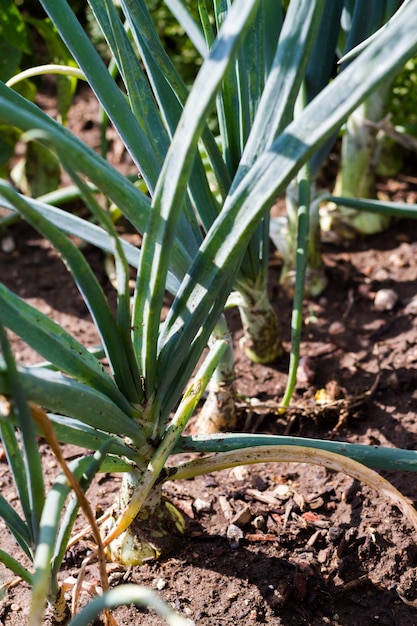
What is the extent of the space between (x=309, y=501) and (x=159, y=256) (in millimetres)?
594

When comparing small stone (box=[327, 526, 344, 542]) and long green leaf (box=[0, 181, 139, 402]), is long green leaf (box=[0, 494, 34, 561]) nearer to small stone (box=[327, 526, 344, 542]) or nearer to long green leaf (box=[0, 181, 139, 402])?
long green leaf (box=[0, 181, 139, 402])

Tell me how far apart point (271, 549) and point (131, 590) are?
56 cm

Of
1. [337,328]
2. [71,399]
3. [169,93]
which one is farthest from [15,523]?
[337,328]

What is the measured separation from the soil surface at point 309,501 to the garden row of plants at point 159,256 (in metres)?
0.09

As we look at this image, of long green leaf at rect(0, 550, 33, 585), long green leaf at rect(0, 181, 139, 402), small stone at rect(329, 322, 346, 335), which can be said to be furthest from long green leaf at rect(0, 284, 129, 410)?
small stone at rect(329, 322, 346, 335)

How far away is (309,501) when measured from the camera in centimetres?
125

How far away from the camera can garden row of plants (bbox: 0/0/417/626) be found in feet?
2.43

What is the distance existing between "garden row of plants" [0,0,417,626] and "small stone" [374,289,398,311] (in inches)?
15.5

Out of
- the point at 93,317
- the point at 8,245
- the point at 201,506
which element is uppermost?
the point at 8,245

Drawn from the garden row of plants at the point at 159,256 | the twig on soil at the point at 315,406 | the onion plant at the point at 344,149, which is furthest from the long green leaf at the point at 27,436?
the onion plant at the point at 344,149

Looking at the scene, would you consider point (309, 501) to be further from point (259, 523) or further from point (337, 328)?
point (337, 328)

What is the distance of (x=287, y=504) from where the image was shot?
4.07ft

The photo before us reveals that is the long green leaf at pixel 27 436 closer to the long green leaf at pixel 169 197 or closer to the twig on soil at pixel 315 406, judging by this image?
the long green leaf at pixel 169 197

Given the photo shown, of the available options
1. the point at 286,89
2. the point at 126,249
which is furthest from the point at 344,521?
the point at 286,89
